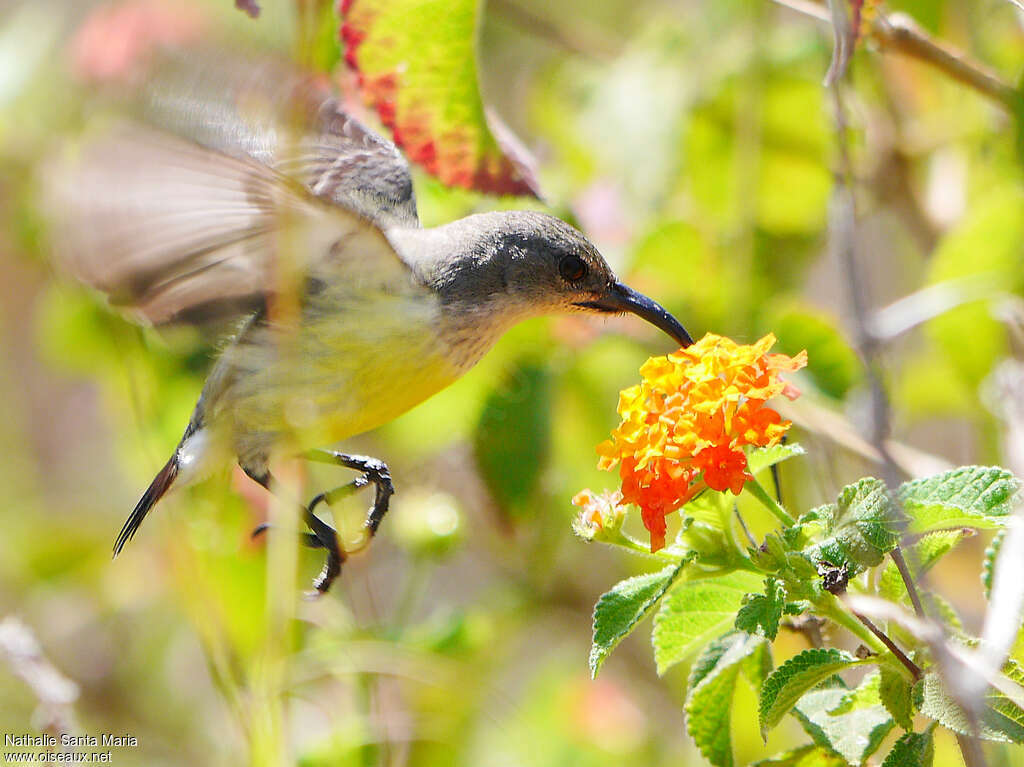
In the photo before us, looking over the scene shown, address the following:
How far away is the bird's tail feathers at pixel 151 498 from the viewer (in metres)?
1.51

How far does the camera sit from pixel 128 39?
7.39ft

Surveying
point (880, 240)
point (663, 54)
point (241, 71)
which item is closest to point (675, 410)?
point (241, 71)

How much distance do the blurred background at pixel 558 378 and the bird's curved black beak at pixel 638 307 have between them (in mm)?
170

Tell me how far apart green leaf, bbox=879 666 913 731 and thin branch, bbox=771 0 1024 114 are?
2.36ft

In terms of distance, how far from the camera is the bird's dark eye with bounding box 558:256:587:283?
5.31 feet

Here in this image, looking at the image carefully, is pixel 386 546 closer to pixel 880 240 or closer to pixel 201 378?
pixel 201 378

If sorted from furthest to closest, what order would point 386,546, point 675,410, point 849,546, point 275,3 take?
point 386,546, point 275,3, point 675,410, point 849,546

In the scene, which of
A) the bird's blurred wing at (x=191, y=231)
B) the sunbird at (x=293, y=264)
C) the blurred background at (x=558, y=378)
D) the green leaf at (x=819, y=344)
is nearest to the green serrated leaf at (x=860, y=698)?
the blurred background at (x=558, y=378)

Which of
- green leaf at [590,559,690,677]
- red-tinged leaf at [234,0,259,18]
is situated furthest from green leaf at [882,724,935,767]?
red-tinged leaf at [234,0,259,18]

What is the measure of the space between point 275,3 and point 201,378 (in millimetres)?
859

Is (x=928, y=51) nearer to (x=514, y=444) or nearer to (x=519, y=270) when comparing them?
(x=519, y=270)

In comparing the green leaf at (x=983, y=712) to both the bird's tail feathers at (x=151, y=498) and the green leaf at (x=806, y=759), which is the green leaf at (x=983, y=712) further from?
the bird's tail feathers at (x=151, y=498)

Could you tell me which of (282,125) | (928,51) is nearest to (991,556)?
(928,51)

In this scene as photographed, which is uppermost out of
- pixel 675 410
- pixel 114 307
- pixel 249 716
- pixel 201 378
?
pixel 675 410
